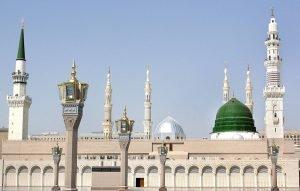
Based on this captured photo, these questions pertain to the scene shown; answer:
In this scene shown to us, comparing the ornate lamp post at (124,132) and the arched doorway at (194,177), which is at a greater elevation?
the ornate lamp post at (124,132)

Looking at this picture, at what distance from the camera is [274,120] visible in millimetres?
68188

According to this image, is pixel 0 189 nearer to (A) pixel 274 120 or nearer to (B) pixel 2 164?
(B) pixel 2 164

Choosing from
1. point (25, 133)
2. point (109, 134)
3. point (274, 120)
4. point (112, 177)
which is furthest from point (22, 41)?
point (274, 120)

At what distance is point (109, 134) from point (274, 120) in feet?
76.3

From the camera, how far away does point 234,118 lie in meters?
68.9

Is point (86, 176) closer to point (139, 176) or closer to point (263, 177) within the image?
point (139, 176)

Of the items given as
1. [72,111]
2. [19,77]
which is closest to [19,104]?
[19,77]

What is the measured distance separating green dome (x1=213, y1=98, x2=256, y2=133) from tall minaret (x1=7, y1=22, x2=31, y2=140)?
1048 inches

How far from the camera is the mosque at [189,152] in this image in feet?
203

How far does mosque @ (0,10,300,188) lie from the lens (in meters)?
61.8

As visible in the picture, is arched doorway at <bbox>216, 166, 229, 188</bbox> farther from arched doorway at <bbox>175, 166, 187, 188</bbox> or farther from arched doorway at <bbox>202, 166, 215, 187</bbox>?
arched doorway at <bbox>175, 166, 187, 188</bbox>

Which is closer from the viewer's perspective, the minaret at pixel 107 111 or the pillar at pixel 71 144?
the pillar at pixel 71 144

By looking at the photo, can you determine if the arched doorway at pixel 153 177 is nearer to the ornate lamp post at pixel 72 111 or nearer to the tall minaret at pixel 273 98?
the tall minaret at pixel 273 98

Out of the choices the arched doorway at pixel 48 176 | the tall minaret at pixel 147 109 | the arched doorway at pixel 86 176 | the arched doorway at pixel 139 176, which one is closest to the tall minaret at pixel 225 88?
the tall minaret at pixel 147 109
